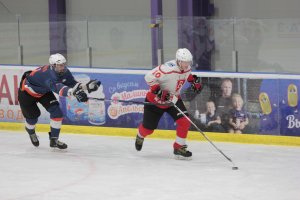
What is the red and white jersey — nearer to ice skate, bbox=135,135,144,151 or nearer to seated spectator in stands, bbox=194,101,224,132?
ice skate, bbox=135,135,144,151

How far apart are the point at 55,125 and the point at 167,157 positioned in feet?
4.01

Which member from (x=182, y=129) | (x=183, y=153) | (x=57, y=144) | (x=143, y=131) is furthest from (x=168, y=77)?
(x=57, y=144)

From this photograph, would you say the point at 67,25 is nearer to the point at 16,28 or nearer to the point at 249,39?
the point at 16,28

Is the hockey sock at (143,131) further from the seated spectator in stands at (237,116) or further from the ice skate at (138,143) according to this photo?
the seated spectator in stands at (237,116)

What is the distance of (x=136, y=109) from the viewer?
9359 mm

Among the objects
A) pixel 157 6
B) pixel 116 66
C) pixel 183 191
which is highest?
pixel 157 6

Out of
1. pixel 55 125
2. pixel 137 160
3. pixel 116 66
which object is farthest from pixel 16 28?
pixel 137 160

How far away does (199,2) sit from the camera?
1321cm

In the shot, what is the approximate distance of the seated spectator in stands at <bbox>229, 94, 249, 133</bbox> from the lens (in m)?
8.75

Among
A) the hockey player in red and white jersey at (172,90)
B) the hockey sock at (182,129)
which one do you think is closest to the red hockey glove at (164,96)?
the hockey player in red and white jersey at (172,90)

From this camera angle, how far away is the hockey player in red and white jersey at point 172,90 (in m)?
7.72

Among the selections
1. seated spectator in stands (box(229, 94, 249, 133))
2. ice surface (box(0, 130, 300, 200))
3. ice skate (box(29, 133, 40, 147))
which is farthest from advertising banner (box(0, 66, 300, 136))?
ice skate (box(29, 133, 40, 147))

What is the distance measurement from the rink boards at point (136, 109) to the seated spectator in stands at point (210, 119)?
3.2 inches

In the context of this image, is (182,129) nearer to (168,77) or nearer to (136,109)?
(168,77)
